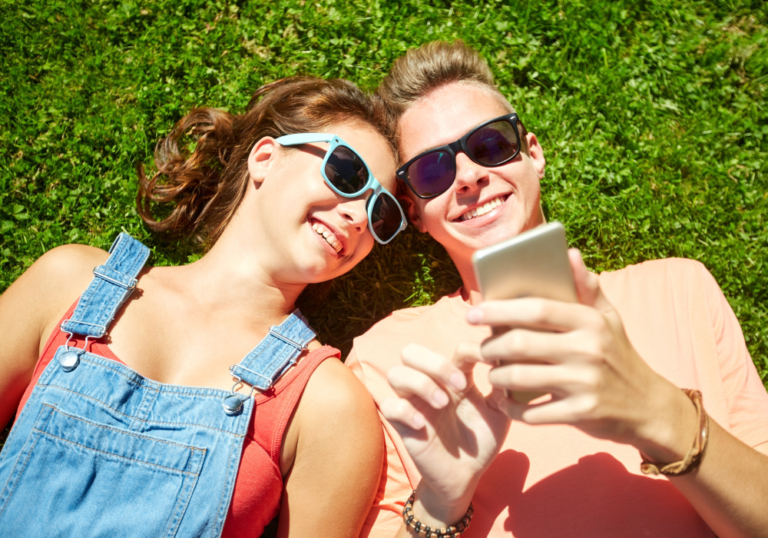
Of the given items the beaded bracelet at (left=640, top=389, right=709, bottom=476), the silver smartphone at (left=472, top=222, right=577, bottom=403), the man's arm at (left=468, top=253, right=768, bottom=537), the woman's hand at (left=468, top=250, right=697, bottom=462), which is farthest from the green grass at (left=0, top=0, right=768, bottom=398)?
the silver smartphone at (left=472, top=222, right=577, bottom=403)

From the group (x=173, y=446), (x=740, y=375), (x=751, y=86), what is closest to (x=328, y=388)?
(x=173, y=446)

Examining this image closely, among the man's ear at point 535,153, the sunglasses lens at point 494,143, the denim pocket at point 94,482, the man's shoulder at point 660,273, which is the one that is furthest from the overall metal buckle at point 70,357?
the man's shoulder at point 660,273

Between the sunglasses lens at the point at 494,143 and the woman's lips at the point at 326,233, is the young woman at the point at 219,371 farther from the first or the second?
the sunglasses lens at the point at 494,143

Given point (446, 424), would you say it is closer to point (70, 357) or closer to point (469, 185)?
point (469, 185)

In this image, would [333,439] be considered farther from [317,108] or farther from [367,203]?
[317,108]

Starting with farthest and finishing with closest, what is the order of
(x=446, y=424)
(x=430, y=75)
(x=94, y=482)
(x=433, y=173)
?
1. (x=430, y=75)
2. (x=433, y=173)
3. (x=94, y=482)
4. (x=446, y=424)

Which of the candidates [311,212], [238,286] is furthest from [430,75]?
[238,286]

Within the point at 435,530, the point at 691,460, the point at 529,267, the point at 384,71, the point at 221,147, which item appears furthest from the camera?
the point at 384,71
